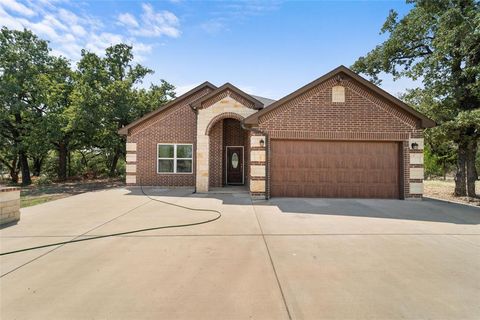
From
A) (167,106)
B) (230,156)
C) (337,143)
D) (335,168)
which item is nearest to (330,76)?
(337,143)

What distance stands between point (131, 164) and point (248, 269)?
1201 cm

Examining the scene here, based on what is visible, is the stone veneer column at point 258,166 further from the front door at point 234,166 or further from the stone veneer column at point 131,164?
the stone veneer column at point 131,164

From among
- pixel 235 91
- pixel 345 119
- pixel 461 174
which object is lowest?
pixel 461 174

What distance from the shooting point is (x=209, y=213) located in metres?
7.61

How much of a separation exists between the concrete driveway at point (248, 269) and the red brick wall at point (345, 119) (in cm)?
401

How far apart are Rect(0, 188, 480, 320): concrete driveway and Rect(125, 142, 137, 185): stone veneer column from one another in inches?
268

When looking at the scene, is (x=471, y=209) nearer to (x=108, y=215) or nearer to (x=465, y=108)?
(x=465, y=108)

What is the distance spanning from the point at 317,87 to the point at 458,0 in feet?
27.3

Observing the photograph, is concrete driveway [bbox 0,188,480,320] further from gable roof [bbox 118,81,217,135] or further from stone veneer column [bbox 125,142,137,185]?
gable roof [bbox 118,81,217,135]

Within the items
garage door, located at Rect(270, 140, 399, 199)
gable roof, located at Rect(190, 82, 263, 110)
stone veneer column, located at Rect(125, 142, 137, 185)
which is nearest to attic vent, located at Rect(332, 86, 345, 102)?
garage door, located at Rect(270, 140, 399, 199)

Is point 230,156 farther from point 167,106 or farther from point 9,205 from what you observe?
point 9,205

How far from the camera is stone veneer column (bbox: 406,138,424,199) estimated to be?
999cm

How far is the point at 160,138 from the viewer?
46.1 feet

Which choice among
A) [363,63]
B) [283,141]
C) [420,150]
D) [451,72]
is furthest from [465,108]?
[283,141]
